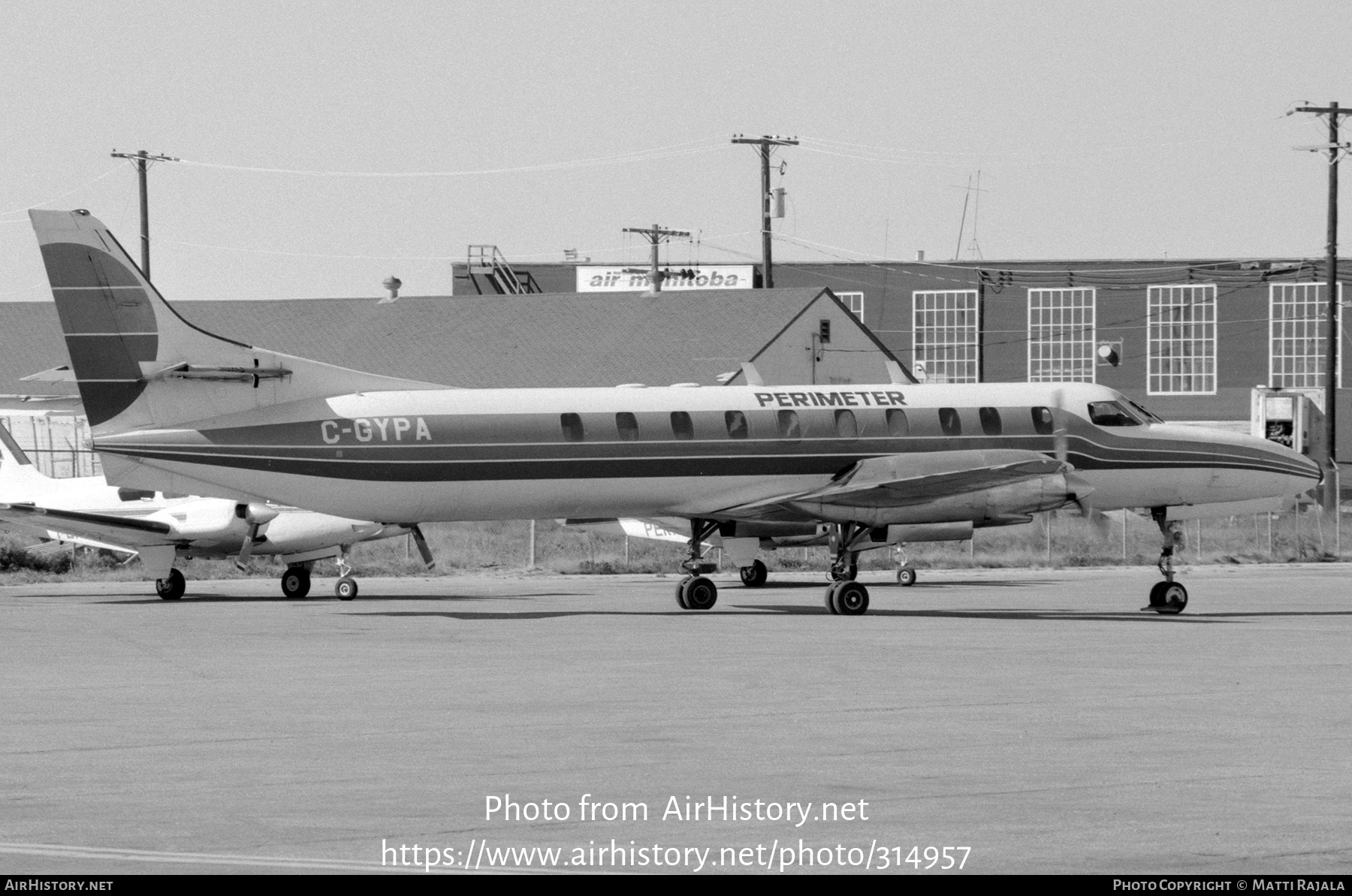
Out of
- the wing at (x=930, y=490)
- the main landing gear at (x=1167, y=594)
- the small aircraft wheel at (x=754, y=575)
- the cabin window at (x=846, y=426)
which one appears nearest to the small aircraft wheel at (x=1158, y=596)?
the main landing gear at (x=1167, y=594)

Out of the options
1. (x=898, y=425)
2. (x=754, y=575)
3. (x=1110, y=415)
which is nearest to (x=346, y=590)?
(x=754, y=575)

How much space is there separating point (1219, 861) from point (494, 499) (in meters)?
19.4

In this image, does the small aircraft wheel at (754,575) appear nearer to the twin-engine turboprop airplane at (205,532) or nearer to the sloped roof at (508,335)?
the twin-engine turboprop airplane at (205,532)

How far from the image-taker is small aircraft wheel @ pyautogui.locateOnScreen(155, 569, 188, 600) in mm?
32875

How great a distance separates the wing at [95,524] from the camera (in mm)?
32875

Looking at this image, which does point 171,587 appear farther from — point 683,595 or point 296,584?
point 683,595

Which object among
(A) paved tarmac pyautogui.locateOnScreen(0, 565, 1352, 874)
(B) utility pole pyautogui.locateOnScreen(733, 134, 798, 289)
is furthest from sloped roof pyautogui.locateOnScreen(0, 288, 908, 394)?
(A) paved tarmac pyautogui.locateOnScreen(0, 565, 1352, 874)

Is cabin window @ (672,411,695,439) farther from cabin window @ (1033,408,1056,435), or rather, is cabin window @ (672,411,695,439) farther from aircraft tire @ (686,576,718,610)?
cabin window @ (1033,408,1056,435)

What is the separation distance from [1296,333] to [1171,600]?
7038 cm

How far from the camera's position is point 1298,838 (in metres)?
9.57

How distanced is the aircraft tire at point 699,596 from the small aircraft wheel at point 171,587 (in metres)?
10.3

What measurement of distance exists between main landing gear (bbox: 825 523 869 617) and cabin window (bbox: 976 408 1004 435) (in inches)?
109

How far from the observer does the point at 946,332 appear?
317 ft
